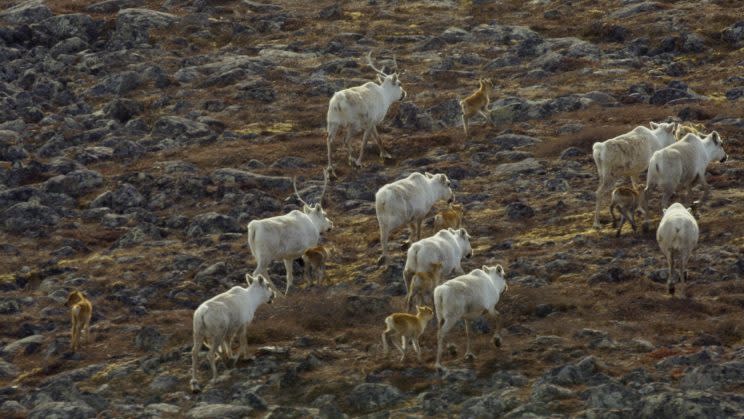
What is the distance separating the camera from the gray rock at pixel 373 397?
2081 cm

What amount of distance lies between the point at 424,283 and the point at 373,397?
3.42 m

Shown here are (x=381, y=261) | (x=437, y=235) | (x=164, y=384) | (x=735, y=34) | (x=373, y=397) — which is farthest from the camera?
(x=735, y=34)

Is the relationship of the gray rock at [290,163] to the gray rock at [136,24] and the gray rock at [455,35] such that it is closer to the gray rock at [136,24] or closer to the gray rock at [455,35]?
the gray rock at [455,35]

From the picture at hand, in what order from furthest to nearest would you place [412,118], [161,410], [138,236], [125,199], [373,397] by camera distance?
[412,118] < [125,199] < [138,236] < [161,410] < [373,397]

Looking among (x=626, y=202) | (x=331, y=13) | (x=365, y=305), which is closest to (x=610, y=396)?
(x=365, y=305)

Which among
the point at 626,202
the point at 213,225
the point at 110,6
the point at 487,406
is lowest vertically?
the point at 213,225

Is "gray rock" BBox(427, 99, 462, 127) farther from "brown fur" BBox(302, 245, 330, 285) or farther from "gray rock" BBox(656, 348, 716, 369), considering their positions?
"gray rock" BBox(656, 348, 716, 369)

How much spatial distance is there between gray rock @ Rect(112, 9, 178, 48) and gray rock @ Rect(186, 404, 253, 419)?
112 feet

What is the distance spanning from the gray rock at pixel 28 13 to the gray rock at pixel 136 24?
3483 mm

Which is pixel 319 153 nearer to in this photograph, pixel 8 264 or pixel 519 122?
pixel 519 122

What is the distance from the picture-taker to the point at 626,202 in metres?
27.3

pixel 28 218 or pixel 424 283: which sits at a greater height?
pixel 424 283

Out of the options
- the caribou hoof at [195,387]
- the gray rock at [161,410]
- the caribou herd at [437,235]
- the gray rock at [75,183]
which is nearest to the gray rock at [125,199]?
the gray rock at [75,183]

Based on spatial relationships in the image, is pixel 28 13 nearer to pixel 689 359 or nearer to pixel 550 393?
pixel 550 393
